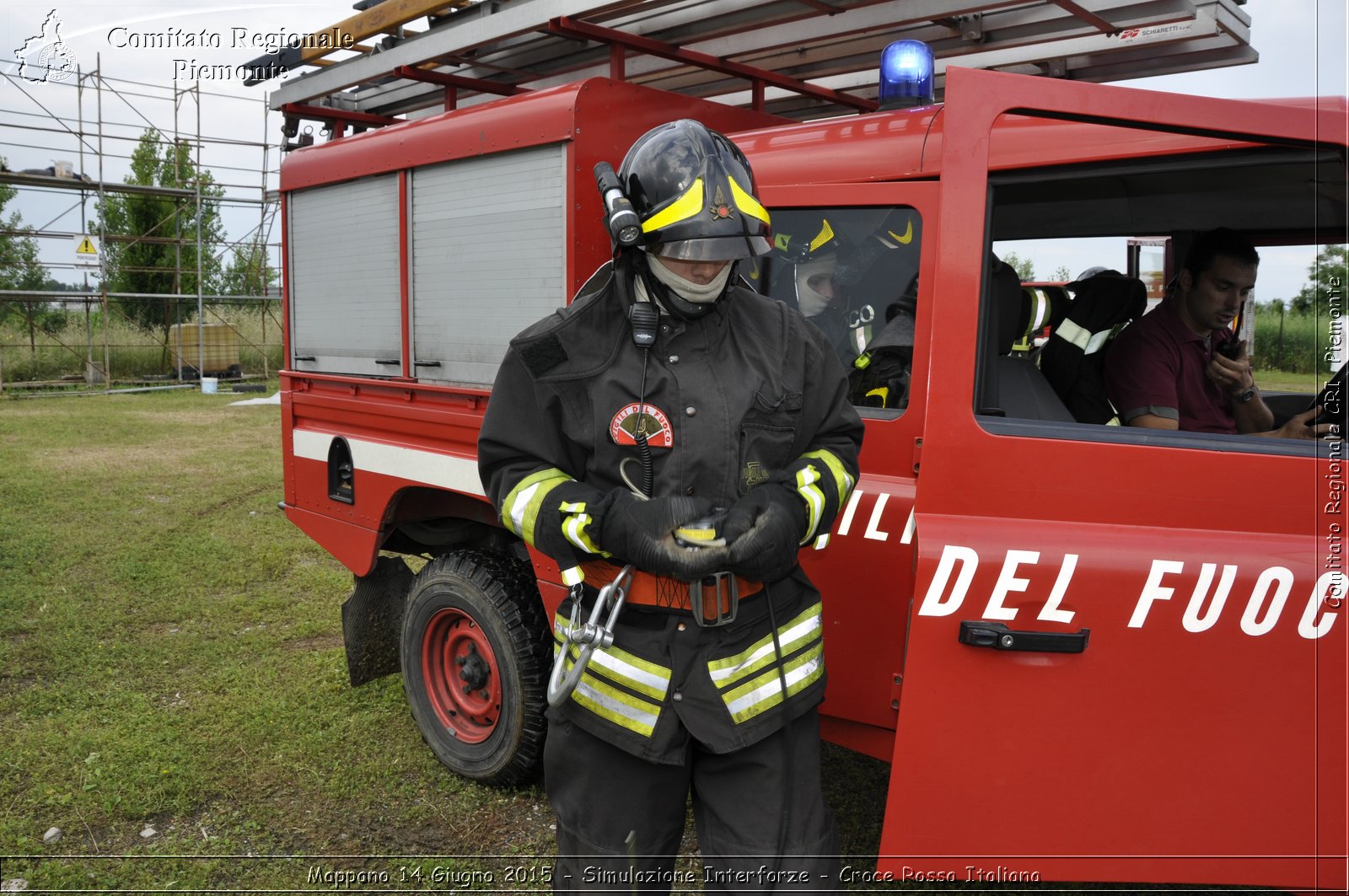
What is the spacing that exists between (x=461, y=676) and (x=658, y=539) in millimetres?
1933

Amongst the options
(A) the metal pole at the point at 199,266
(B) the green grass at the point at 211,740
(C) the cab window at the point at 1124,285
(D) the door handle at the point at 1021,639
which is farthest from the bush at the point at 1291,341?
(A) the metal pole at the point at 199,266

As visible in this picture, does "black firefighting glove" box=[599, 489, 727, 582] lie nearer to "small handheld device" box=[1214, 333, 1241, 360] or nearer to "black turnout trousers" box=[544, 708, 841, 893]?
"black turnout trousers" box=[544, 708, 841, 893]

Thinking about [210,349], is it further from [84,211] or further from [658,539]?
[658,539]

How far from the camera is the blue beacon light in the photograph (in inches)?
111

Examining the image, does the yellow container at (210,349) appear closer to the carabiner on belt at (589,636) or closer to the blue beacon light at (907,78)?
the blue beacon light at (907,78)

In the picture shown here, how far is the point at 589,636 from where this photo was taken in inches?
74.0

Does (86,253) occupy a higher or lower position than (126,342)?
higher

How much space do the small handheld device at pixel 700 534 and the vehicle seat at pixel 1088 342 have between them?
1319 mm

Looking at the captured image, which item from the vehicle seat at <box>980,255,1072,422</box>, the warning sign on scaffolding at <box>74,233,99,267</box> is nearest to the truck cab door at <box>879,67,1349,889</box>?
the vehicle seat at <box>980,255,1072,422</box>

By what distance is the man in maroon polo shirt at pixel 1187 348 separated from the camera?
100.0 inches

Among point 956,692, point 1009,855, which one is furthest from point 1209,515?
point 1009,855

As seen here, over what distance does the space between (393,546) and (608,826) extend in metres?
2.38

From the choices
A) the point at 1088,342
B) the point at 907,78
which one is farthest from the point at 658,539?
the point at 907,78

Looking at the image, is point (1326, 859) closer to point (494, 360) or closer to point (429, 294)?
point (494, 360)
